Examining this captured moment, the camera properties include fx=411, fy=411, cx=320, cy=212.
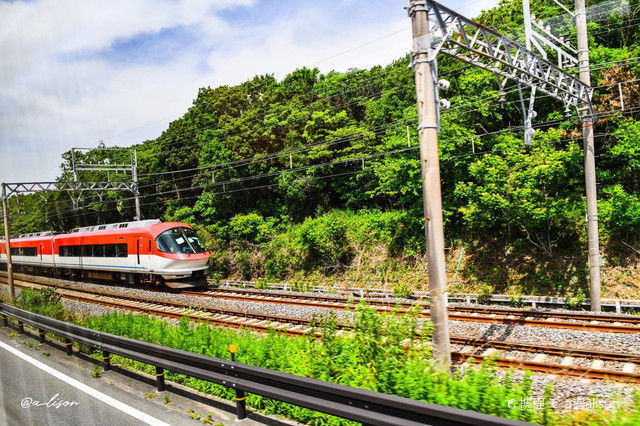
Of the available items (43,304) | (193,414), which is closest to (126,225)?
(43,304)

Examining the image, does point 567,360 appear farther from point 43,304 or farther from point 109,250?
point 109,250

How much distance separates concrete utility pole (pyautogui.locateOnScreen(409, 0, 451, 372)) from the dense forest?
203 inches

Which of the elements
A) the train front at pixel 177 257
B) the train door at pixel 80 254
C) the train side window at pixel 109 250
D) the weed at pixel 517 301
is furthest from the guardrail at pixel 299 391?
the train door at pixel 80 254

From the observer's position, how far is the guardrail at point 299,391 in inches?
138

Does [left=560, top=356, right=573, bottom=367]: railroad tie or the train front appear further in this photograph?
the train front

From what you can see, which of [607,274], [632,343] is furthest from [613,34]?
[632,343]

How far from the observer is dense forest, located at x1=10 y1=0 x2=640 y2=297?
16766 millimetres

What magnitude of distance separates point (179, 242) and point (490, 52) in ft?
51.6

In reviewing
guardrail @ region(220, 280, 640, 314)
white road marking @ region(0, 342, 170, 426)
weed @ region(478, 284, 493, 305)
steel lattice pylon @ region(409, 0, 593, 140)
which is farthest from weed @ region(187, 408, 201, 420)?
weed @ region(478, 284, 493, 305)

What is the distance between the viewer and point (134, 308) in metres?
16.6

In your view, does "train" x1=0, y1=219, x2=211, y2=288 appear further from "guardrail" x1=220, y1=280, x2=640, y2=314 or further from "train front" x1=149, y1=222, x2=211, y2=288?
"guardrail" x1=220, y1=280, x2=640, y2=314

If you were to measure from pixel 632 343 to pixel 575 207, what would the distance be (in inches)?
317

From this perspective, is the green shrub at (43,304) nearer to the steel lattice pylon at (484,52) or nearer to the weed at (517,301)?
the steel lattice pylon at (484,52)

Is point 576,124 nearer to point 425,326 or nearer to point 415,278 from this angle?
point 415,278
